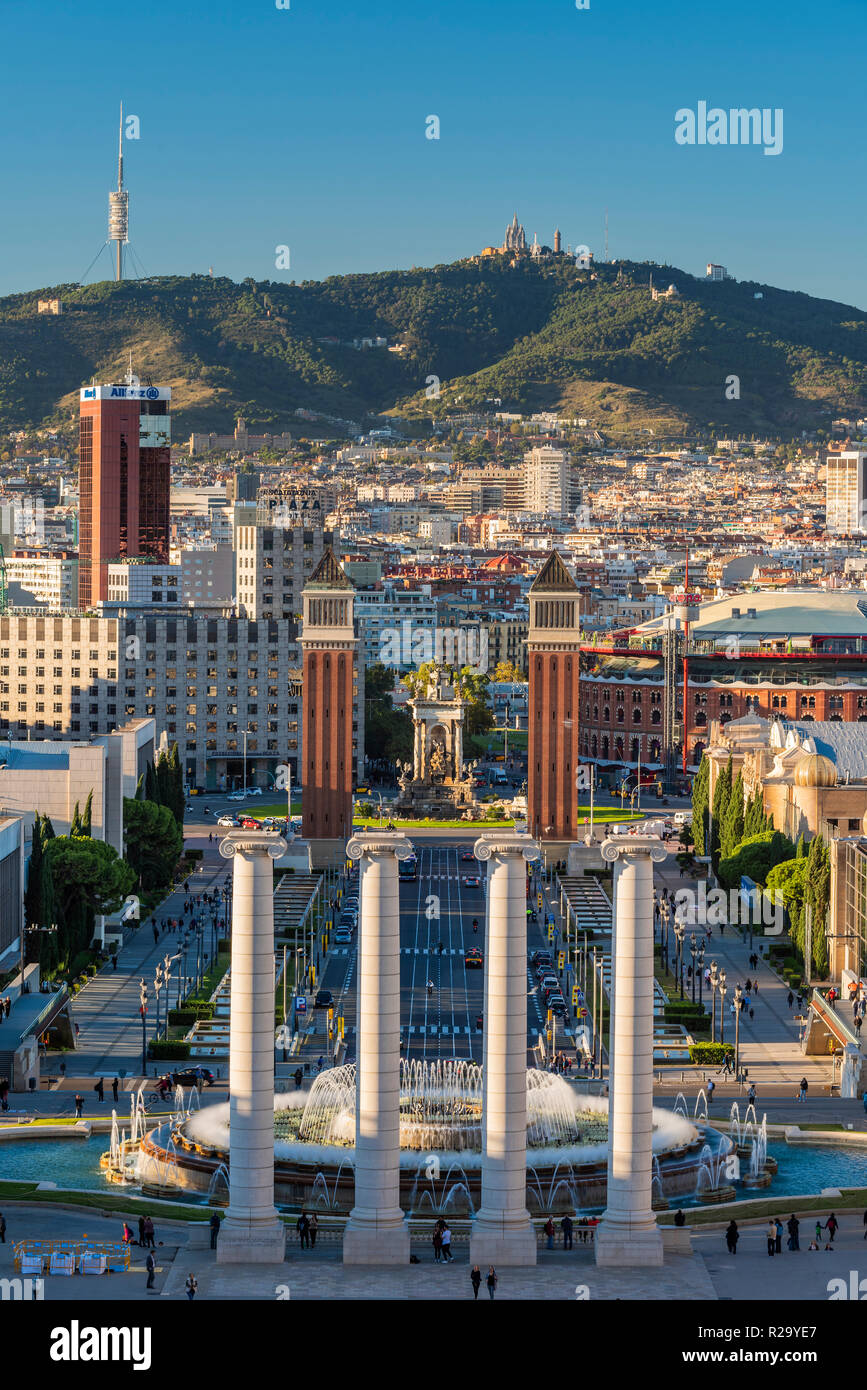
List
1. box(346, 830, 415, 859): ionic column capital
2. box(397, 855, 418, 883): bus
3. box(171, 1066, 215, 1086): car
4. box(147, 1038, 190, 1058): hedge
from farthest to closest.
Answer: box(397, 855, 418, 883): bus, box(147, 1038, 190, 1058): hedge, box(171, 1066, 215, 1086): car, box(346, 830, 415, 859): ionic column capital

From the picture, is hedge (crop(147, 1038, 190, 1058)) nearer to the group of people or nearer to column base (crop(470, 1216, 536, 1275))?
the group of people

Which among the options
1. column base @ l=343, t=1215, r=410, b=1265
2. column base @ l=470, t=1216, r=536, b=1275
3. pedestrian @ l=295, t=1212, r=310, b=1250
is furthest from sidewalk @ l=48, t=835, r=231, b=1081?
column base @ l=470, t=1216, r=536, b=1275

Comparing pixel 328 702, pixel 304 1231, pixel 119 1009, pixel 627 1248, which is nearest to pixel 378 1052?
pixel 304 1231

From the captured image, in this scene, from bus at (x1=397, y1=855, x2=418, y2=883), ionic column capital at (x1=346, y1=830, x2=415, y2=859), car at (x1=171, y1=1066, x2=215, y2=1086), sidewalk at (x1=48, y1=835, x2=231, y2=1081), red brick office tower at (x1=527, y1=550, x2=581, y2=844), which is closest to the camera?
ionic column capital at (x1=346, y1=830, x2=415, y2=859)

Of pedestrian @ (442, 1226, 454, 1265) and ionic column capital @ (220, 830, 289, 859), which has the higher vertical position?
ionic column capital @ (220, 830, 289, 859)

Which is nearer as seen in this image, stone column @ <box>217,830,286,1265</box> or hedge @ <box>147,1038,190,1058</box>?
stone column @ <box>217,830,286,1265</box>
